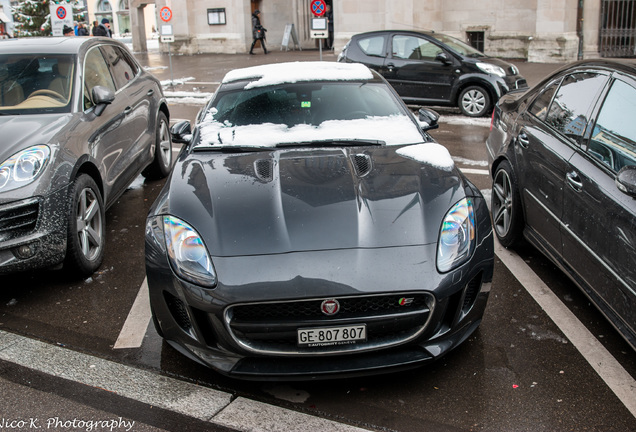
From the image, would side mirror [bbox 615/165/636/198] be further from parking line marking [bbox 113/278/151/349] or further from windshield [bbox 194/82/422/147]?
parking line marking [bbox 113/278/151/349]

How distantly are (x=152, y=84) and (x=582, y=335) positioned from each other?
5490 mm

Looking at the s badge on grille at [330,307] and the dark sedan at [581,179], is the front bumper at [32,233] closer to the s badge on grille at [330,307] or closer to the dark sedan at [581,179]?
the s badge on grille at [330,307]

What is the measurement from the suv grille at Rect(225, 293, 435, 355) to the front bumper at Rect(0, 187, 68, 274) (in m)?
1.92

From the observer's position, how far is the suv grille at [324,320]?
335 cm

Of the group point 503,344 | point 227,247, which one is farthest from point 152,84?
point 503,344

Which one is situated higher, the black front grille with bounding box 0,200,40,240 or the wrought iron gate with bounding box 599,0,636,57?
the wrought iron gate with bounding box 599,0,636,57

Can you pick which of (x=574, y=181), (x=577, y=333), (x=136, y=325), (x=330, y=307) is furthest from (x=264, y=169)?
(x=577, y=333)

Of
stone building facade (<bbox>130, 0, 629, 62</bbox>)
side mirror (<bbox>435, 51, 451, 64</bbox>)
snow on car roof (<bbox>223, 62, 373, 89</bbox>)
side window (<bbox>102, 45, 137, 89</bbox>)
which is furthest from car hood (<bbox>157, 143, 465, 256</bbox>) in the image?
stone building facade (<bbox>130, 0, 629, 62</bbox>)

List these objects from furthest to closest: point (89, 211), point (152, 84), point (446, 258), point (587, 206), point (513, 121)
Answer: point (152, 84), point (513, 121), point (89, 211), point (587, 206), point (446, 258)

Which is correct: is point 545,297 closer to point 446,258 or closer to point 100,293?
point 446,258

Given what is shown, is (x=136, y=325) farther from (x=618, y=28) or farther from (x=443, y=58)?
(x=618, y=28)

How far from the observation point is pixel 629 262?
3.52m

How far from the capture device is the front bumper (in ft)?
14.9

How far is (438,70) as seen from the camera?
1247 cm
